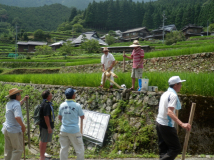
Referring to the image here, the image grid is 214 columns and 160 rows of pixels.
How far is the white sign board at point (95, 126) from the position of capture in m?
6.14

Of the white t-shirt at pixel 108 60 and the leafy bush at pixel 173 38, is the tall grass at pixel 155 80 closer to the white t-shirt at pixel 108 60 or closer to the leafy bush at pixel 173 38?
the white t-shirt at pixel 108 60

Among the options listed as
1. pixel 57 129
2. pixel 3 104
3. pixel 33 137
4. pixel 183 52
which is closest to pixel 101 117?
pixel 57 129

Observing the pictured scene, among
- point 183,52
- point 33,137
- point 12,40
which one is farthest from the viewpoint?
point 12,40

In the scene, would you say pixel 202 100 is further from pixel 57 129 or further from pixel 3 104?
pixel 3 104

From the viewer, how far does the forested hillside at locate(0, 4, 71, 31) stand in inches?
3960

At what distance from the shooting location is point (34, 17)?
359ft

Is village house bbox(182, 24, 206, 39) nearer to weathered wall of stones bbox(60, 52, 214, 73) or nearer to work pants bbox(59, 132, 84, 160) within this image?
weathered wall of stones bbox(60, 52, 214, 73)

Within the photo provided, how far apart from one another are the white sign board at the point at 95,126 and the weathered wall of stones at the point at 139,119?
0.19 metres

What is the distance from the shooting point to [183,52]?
1218cm

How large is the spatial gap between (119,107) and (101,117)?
0.62 m

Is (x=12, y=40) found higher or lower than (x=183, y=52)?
higher

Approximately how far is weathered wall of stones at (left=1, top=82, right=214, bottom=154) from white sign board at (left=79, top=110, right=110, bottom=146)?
19 cm

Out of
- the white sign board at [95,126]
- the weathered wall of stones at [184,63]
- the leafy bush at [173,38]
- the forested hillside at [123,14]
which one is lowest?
the white sign board at [95,126]

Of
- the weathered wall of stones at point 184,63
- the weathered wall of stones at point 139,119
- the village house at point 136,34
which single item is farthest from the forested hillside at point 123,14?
the weathered wall of stones at point 139,119
